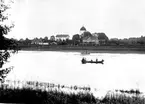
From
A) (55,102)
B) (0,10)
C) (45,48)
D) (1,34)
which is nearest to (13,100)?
(55,102)

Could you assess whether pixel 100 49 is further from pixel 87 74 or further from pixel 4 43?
pixel 4 43

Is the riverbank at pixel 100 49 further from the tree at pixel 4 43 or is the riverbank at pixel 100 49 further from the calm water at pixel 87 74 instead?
the tree at pixel 4 43

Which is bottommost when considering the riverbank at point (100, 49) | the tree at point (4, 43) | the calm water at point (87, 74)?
the calm water at point (87, 74)

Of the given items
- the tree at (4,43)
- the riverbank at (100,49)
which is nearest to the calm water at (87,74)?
the tree at (4,43)

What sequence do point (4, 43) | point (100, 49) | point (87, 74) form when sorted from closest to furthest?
point (4, 43) < point (87, 74) < point (100, 49)

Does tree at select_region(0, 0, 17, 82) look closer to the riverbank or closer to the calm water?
the calm water

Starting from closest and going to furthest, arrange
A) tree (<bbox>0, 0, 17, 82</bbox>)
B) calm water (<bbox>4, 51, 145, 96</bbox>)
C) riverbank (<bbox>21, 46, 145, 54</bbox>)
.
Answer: tree (<bbox>0, 0, 17, 82</bbox>) → calm water (<bbox>4, 51, 145, 96</bbox>) → riverbank (<bbox>21, 46, 145, 54</bbox>)

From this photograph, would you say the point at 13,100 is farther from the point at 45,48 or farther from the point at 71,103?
the point at 45,48

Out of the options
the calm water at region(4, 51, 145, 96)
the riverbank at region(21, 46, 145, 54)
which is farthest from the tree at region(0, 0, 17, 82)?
the riverbank at region(21, 46, 145, 54)

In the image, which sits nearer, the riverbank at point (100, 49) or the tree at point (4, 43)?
the tree at point (4, 43)

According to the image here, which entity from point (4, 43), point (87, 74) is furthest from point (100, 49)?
point (4, 43)

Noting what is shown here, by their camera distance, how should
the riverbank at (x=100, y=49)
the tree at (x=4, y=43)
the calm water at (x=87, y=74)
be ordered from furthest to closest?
the riverbank at (x=100, y=49)
the calm water at (x=87, y=74)
the tree at (x=4, y=43)
